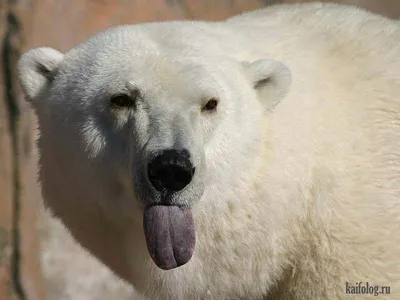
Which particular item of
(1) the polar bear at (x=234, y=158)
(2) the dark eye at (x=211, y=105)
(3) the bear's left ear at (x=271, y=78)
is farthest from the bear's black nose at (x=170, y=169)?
(3) the bear's left ear at (x=271, y=78)

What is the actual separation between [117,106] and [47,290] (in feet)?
8.28

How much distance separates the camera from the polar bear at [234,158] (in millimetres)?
2484

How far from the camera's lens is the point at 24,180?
4.60 metres

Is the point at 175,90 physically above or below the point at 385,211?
above

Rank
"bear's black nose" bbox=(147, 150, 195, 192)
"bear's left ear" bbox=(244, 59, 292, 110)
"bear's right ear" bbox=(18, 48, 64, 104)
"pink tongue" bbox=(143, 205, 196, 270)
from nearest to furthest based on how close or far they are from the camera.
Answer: "bear's black nose" bbox=(147, 150, 195, 192), "pink tongue" bbox=(143, 205, 196, 270), "bear's left ear" bbox=(244, 59, 292, 110), "bear's right ear" bbox=(18, 48, 64, 104)

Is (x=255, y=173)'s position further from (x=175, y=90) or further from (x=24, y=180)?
(x=24, y=180)

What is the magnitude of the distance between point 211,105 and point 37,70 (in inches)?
25.7

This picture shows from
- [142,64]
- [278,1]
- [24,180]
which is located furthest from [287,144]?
[278,1]

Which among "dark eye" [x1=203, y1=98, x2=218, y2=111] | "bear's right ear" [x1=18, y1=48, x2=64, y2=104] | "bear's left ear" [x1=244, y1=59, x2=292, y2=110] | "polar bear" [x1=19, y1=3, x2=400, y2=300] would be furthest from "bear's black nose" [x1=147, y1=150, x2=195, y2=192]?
"bear's right ear" [x1=18, y1=48, x2=64, y2=104]

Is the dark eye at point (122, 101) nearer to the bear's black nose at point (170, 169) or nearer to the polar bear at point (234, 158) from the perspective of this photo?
the polar bear at point (234, 158)

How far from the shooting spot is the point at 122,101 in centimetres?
248

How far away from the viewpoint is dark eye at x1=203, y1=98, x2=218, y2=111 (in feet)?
8.24

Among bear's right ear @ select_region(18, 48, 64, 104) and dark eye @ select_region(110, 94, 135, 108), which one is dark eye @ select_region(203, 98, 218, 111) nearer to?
dark eye @ select_region(110, 94, 135, 108)

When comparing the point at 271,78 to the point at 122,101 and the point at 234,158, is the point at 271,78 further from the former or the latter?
the point at 122,101
